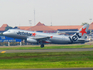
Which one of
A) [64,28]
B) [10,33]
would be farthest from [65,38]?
[64,28]

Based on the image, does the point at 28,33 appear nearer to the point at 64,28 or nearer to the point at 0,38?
the point at 0,38

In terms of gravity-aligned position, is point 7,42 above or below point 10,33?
below

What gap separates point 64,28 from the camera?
473 ft

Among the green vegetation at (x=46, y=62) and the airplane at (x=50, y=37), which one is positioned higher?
the airplane at (x=50, y=37)

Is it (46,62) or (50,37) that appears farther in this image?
(50,37)

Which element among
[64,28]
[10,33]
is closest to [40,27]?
[64,28]

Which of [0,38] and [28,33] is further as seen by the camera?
[0,38]

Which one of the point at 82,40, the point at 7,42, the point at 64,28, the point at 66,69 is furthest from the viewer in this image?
the point at 64,28

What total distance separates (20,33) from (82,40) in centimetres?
1625

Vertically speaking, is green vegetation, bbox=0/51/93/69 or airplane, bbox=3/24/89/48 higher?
airplane, bbox=3/24/89/48

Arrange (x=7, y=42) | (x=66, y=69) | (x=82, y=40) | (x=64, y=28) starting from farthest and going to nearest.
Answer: (x=64, y=28) < (x=7, y=42) < (x=82, y=40) < (x=66, y=69)

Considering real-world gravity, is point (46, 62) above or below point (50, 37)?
below

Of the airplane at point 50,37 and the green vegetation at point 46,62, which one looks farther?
the airplane at point 50,37

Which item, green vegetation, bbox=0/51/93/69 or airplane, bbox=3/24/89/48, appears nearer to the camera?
green vegetation, bbox=0/51/93/69
